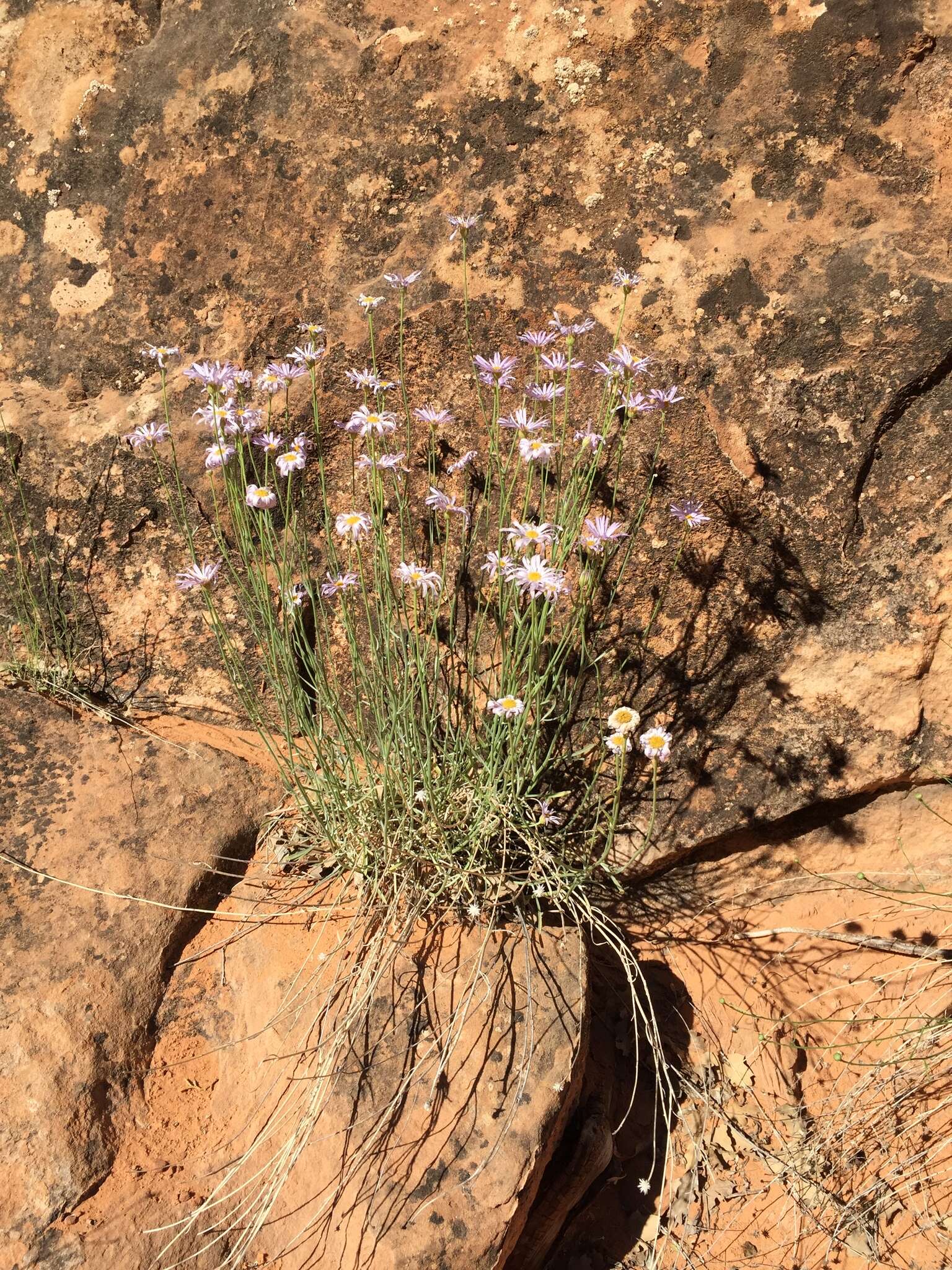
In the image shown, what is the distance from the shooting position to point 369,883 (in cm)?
271

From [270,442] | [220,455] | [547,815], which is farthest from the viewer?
[547,815]

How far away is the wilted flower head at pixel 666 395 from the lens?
2.56 m

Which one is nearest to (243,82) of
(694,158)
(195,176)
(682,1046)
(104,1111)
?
(195,176)

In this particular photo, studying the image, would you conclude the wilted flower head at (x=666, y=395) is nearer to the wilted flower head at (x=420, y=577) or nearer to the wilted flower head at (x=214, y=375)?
the wilted flower head at (x=420, y=577)

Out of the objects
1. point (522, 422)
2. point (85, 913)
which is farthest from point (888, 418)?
point (85, 913)

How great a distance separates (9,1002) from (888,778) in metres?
2.63

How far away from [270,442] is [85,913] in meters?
1.43

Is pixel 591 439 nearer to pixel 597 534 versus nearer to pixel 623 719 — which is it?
pixel 597 534

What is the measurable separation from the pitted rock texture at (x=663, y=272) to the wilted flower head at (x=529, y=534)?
2.15ft

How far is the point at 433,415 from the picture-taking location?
269cm

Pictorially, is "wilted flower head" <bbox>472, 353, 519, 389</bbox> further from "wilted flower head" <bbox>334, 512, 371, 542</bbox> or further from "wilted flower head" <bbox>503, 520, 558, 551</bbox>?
"wilted flower head" <bbox>334, 512, 371, 542</bbox>

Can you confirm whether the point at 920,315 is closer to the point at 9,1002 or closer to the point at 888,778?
the point at 888,778

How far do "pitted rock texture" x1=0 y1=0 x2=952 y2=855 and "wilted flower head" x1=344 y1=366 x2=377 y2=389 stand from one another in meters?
0.10

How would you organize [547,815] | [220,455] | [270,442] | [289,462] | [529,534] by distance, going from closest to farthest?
[529,534] → [220,455] → [289,462] → [270,442] → [547,815]
